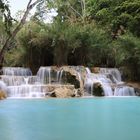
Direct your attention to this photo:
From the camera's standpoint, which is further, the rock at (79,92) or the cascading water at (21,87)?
the rock at (79,92)

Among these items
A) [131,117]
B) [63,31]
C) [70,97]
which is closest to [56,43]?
[63,31]

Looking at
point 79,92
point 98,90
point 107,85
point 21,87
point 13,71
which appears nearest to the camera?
point 21,87

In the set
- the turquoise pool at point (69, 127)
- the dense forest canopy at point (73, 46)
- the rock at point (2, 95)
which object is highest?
the dense forest canopy at point (73, 46)

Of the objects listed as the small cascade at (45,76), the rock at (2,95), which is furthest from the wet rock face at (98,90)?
the rock at (2,95)

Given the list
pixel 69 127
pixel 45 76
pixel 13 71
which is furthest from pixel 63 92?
pixel 69 127

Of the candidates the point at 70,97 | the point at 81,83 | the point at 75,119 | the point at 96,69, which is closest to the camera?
the point at 75,119

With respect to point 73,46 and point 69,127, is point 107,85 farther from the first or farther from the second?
point 69,127

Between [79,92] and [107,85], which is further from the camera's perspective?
[107,85]

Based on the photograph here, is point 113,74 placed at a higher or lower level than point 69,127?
higher

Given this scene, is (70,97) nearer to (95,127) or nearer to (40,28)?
(40,28)

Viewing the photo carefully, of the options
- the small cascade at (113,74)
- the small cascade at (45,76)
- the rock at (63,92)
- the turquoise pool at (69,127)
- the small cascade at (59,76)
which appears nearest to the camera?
the turquoise pool at (69,127)

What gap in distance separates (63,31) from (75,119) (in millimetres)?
12465

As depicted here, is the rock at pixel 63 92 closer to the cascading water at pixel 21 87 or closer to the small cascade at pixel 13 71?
the cascading water at pixel 21 87

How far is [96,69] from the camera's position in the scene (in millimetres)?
19031
